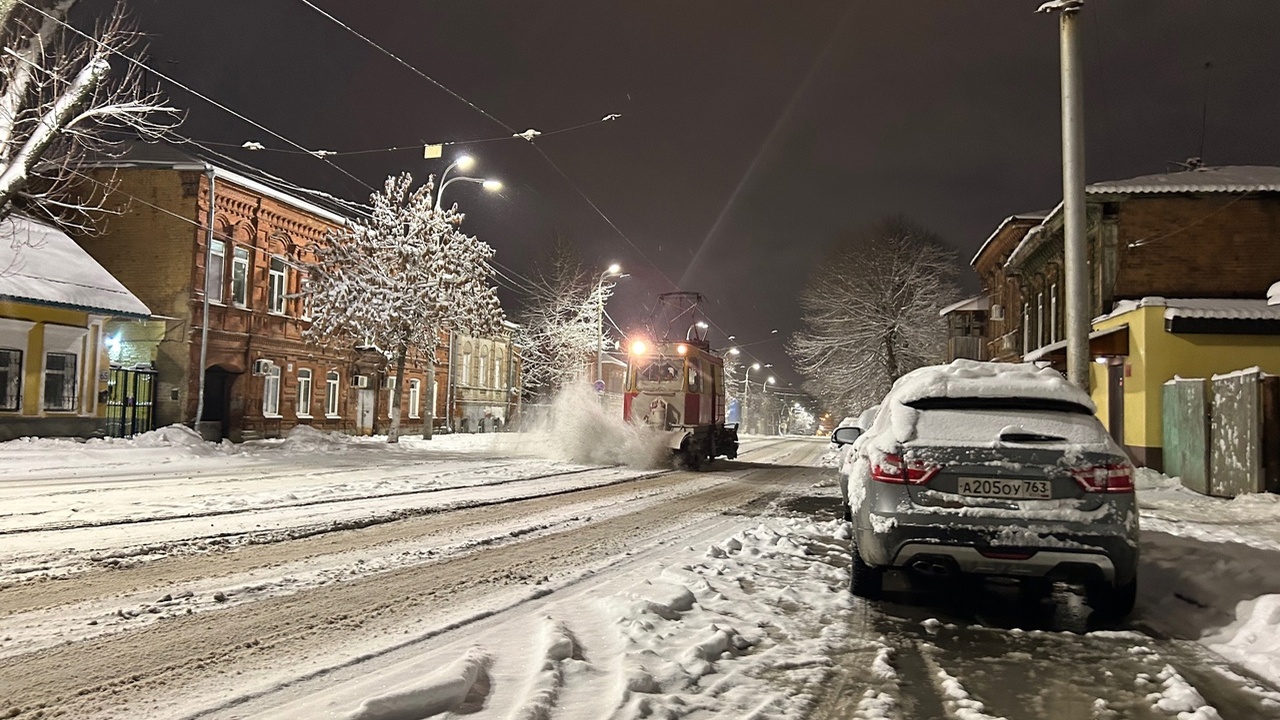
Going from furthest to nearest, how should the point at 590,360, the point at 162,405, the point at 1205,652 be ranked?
1. the point at 590,360
2. the point at 162,405
3. the point at 1205,652

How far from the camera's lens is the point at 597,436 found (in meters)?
21.7

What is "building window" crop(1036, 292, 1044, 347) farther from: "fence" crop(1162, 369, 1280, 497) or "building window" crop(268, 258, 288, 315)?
"building window" crop(268, 258, 288, 315)

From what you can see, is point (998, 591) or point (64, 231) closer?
point (998, 591)

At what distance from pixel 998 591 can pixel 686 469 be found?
14.6m

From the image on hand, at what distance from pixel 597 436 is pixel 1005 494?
55.4ft

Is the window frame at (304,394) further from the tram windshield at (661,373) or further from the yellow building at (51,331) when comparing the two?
the tram windshield at (661,373)

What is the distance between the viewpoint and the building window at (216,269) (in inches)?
1102

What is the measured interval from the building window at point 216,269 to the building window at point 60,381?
5603 millimetres

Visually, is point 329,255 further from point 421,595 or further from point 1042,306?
point 1042,306

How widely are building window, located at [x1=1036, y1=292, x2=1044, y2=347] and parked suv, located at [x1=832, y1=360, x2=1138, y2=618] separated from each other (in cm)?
2768

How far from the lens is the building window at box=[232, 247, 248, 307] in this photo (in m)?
28.9

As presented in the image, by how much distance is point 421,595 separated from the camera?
229 inches

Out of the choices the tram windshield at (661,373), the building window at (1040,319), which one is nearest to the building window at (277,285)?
the tram windshield at (661,373)

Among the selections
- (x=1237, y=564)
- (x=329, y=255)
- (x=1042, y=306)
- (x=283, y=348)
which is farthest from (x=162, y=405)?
(x=1042, y=306)
